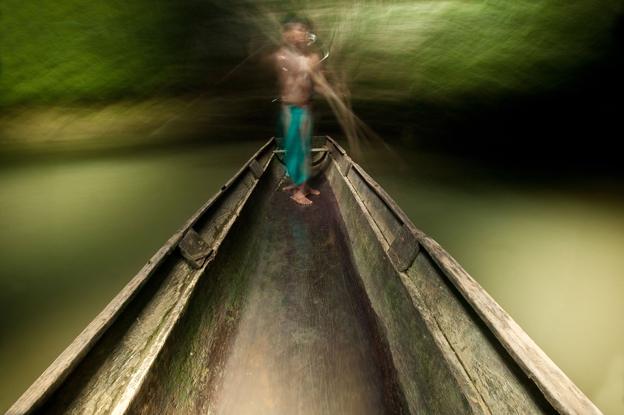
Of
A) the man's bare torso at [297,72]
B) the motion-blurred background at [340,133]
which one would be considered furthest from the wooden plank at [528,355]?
the man's bare torso at [297,72]

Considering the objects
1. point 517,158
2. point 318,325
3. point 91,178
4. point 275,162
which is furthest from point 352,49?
point 318,325

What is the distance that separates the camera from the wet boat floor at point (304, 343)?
1.40 meters

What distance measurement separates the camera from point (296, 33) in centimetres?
301

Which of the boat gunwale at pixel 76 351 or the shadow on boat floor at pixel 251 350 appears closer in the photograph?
the boat gunwale at pixel 76 351

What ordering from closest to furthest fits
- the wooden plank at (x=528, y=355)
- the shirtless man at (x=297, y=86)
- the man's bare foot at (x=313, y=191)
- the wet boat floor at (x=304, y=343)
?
the wooden plank at (x=528, y=355), the wet boat floor at (x=304, y=343), the shirtless man at (x=297, y=86), the man's bare foot at (x=313, y=191)

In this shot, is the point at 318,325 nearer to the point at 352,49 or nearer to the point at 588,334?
the point at 588,334

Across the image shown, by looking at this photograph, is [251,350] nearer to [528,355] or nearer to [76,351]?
[76,351]

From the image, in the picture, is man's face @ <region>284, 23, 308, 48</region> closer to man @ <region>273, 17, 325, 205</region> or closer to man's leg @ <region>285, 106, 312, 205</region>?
man @ <region>273, 17, 325, 205</region>

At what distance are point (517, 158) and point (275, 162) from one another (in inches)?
365

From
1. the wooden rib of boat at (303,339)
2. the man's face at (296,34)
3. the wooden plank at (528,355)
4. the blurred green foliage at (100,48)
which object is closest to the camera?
the wooden plank at (528,355)

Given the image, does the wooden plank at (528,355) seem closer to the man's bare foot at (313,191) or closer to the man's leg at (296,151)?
the man's leg at (296,151)

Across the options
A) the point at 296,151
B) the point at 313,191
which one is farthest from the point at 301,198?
the point at 296,151

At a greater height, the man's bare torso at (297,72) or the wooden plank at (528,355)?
the man's bare torso at (297,72)

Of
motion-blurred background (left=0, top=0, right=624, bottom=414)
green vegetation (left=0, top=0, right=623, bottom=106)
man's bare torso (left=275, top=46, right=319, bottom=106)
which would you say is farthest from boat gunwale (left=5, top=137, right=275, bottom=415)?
green vegetation (left=0, top=0, right=623, bottom=106)
